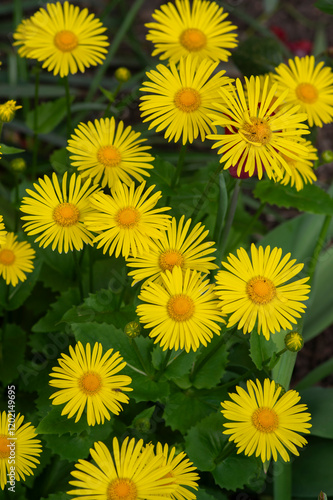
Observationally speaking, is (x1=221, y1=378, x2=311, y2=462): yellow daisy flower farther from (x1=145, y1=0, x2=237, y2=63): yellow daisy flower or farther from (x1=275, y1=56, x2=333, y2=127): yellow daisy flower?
(x1=145, y1=0, x2=237, y2=63): yellow daisy flower

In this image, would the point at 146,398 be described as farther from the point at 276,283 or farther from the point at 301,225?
the point at 301,225

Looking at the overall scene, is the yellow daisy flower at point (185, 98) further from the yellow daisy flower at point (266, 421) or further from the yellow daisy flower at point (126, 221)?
the yellow daisy flower at point (266, 421)

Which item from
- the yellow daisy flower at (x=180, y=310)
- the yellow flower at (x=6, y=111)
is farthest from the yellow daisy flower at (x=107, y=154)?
the yellow daisy flower at (x=180, y=310)

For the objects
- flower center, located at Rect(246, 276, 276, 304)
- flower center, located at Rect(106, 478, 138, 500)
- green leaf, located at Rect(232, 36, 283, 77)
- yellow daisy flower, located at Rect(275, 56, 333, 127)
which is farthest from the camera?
green leaf, located at Rect(232, 36, 283, 77)

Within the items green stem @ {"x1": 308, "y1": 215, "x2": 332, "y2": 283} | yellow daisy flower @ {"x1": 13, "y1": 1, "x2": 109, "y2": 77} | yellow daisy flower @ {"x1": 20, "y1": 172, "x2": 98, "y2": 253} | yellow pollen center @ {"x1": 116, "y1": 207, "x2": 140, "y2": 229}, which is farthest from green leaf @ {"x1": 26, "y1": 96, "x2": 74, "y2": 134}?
green stem @ {"x1": 308, "y1": 215, "x2": 332, "y2": 283}

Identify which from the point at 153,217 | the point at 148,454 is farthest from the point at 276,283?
the point at 148,454

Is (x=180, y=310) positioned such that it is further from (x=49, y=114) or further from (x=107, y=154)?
(x=49, y=114)
